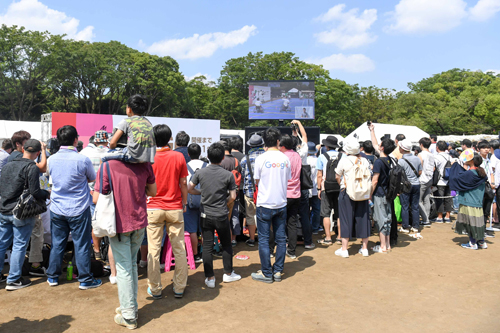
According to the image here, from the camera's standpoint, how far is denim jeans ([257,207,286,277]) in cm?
412

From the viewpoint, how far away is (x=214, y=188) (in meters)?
3.84

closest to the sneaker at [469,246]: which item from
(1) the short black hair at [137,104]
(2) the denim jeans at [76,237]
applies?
(1) the short black hair at [137,104]

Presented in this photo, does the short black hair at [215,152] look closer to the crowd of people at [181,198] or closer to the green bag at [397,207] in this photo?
the crowd of people at [181,198]

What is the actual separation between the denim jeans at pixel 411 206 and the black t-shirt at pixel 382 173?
1.30 meters

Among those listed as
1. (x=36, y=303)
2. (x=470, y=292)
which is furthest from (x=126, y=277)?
(x=470, y=292)

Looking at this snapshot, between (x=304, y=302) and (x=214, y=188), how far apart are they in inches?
61.0

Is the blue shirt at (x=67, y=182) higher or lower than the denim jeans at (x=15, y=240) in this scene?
higher

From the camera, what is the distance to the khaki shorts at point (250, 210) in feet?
18.4

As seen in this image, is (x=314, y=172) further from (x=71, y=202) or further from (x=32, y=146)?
(x=32, y=146)

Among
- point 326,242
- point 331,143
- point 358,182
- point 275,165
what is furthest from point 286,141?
point 326,242

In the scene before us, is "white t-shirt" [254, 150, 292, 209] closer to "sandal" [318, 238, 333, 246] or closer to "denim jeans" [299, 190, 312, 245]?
"denim jeans" [299, 190, 312, 245]

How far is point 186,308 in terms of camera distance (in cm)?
343

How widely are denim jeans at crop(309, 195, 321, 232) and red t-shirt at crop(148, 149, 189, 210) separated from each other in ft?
10.3

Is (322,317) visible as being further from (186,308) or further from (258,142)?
(258,142)
